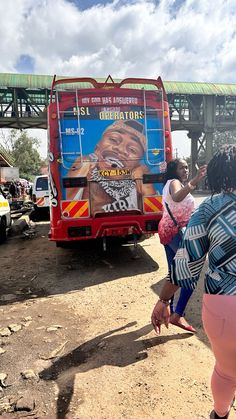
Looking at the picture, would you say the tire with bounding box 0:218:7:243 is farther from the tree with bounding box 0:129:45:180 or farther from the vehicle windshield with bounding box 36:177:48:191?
the tree with bounding box 0:129:45:180

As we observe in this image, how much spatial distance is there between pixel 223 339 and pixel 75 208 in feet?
14.7

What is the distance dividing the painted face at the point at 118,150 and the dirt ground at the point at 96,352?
1957 mm

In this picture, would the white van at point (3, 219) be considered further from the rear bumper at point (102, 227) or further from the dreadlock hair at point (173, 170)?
the dreadlock hair at point (173, 170)

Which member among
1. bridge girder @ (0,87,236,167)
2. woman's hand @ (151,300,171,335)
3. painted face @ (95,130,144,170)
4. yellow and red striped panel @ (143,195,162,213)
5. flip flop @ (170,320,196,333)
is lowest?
flip flop @ (170,320,196,333)

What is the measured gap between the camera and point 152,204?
6320 millimetres

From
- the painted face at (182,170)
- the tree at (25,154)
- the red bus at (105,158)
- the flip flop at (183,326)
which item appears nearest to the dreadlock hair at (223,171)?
the painted face at (182,170)

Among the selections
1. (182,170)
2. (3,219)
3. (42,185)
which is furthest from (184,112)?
(182,170)

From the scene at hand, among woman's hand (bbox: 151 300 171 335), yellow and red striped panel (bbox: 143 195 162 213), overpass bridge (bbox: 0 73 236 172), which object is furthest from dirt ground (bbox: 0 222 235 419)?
overpass bridge (bbox: 0 73 236 172)

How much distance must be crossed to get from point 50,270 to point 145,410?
4.37m

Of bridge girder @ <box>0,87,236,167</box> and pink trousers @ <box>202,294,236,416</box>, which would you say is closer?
pink trousers @ <box>202,294,236,416</box>

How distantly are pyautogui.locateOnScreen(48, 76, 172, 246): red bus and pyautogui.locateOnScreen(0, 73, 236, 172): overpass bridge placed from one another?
18.3 m

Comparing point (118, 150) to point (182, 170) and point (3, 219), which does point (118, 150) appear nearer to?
point (182, 170)

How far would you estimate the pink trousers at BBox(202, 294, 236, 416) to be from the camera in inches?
67.4

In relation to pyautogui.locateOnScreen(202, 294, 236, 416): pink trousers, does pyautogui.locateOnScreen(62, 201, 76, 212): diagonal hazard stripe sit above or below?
above
